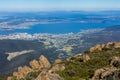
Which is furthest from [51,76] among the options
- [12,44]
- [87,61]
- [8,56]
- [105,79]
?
[12,44]

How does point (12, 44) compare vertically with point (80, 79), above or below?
below

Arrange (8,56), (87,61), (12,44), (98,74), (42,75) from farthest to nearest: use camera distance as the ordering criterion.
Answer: (12,44) → (8,56) → (87,61) → (98,74) → (42,75)

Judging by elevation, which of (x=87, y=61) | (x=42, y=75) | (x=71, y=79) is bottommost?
(x=87, y=61)

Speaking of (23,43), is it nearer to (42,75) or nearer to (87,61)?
(87,61)

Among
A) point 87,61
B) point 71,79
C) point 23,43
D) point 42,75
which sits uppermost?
point 42,75

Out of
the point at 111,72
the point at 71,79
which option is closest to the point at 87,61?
the point at 71,79

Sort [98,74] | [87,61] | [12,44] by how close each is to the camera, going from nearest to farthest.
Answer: [98,74], [87,61], [12,44]

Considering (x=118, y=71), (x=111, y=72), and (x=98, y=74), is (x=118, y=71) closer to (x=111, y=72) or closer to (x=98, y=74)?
(x=111, y=72)

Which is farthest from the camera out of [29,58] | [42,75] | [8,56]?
[8,56]

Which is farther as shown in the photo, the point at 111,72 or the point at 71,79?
the point at 71,79
